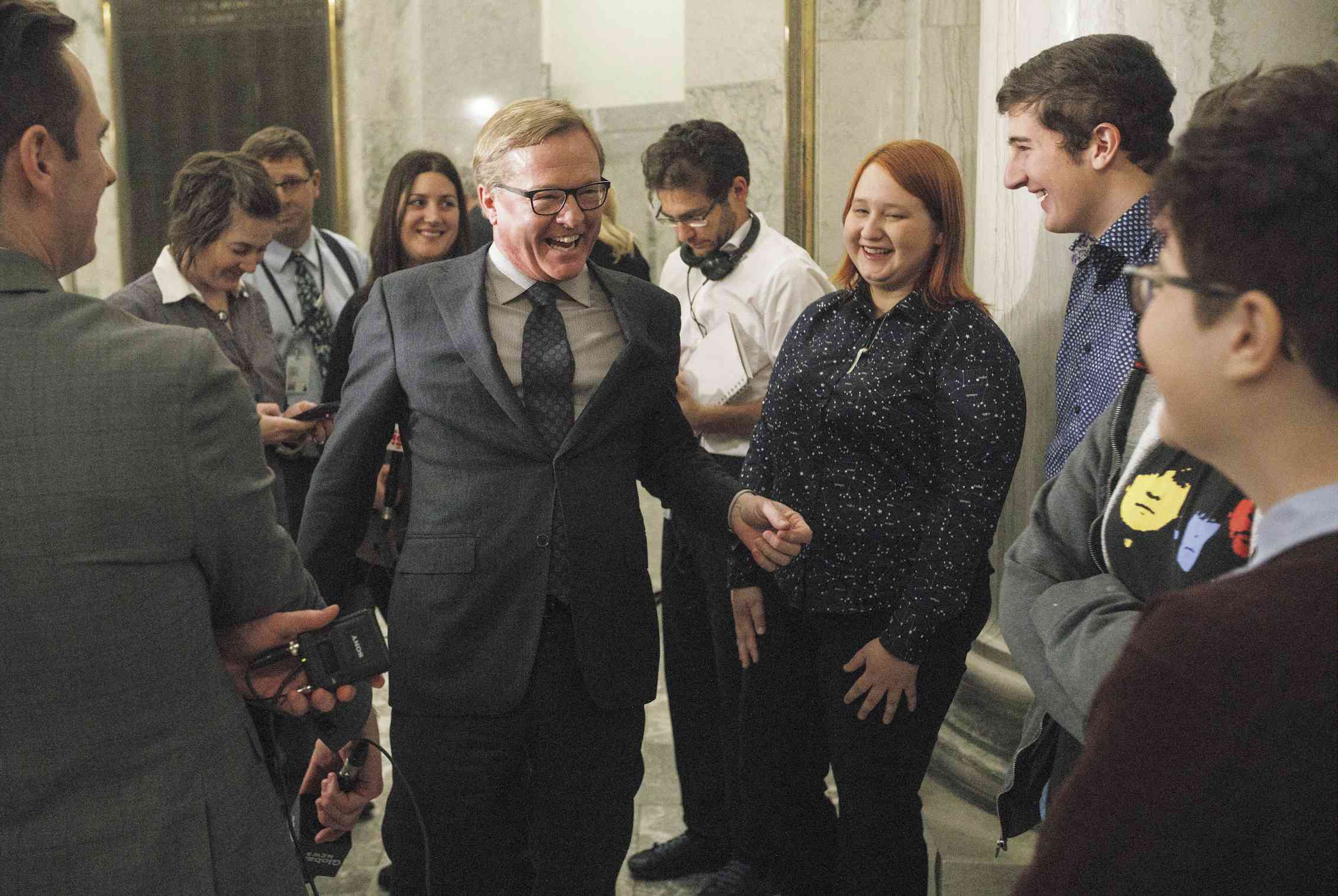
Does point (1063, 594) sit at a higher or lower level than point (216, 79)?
lower

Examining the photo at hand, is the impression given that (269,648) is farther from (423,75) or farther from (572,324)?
(423,75)

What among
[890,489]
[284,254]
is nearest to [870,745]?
[890,489]

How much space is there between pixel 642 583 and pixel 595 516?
6.7 inches

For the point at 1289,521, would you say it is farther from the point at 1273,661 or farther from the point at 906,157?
the point at 906,157

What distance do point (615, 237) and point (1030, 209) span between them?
71.4 inches

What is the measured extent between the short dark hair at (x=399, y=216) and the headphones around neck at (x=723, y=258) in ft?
2.24

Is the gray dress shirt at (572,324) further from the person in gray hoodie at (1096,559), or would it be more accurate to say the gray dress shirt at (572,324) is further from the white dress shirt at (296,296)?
the white dress shirt at (296,296)

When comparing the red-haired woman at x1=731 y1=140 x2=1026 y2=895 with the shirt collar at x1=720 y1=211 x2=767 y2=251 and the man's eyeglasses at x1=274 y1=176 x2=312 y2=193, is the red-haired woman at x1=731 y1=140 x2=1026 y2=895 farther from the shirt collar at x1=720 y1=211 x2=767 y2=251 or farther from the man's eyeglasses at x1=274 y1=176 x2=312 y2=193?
the man's eyeglasses at x1=274 y1=176 x2=312 y2=193

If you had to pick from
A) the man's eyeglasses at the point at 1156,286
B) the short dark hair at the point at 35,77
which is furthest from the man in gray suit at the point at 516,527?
the man's eyeglasses at the point at 1156,286

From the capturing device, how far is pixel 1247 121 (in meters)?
0.99

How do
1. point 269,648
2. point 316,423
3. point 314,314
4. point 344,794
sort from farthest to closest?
point 314,314, point 316,423, point 344,794, point 269,648

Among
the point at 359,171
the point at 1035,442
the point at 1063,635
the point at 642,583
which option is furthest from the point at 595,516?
the point at 359,171

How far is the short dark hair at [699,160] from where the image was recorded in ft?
11.1

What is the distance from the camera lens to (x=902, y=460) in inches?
97.7
